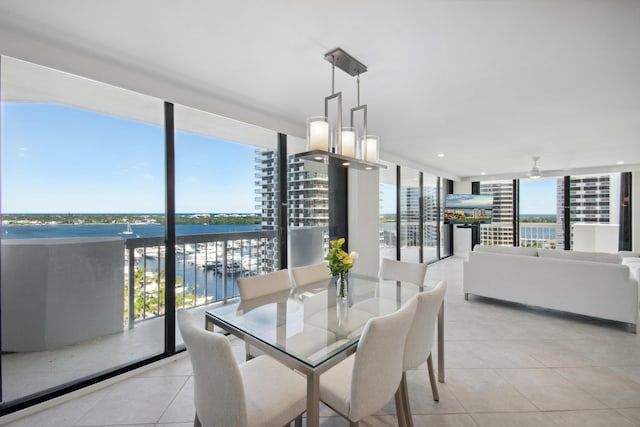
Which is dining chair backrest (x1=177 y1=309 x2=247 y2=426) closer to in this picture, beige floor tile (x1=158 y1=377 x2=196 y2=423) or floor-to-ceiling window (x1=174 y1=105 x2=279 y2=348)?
beige floor tile (x1=158 y1=377 x2=196 y2=423)

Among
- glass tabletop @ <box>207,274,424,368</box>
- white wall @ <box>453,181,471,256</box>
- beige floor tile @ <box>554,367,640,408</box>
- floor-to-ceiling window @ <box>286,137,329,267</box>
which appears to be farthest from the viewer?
white wall @ <box>453,181,471,256</box>

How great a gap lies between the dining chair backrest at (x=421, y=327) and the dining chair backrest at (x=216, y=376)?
1017 millimetres

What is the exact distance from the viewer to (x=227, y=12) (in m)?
1.55

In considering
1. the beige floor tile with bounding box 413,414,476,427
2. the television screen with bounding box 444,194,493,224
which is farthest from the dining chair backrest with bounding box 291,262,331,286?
the television screen with bounding box 444,194,493,224

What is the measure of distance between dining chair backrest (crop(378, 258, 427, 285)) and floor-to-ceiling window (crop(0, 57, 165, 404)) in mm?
2194

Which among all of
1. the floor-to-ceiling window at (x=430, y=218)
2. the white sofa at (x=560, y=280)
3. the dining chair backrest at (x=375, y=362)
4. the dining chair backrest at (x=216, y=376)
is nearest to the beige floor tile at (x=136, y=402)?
the dining chair backrest at (x=216, y=376)

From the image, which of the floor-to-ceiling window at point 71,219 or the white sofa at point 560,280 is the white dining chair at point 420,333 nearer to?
the floor-to-ceiling window at point 71,219

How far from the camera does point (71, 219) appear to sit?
6.96 ft

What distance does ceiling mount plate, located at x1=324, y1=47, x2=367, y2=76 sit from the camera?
1878 millimetres

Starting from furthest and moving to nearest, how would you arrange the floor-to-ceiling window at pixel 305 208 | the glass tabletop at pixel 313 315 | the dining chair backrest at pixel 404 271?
the floor-to-ceiling window at pixel 305 208, the dining chair backrest at pixel 404 271, the glass tabletop at pixel 313 315

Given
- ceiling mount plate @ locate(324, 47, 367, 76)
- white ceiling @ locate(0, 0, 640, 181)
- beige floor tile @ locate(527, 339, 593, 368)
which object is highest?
white ceiling @ locate(0, 0, 640, 181)

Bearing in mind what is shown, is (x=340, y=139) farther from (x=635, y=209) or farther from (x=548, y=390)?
(x=635, y=209)

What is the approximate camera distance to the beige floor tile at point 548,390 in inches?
76.2

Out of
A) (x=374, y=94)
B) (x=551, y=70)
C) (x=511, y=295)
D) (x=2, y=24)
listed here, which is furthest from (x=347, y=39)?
(x=511, y=295)
